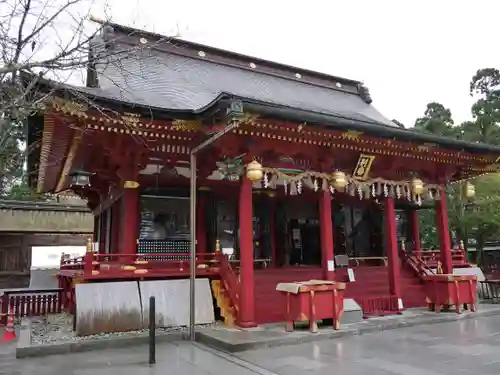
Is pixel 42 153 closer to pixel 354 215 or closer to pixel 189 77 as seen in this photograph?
pixel 189 77

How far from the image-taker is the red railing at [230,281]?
9.18 m

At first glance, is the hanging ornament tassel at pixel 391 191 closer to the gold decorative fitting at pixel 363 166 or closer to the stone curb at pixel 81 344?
the gold decorative fitting at pixel 363 166

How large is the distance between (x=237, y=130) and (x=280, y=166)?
193cm

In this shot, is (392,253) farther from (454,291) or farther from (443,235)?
(443,235)

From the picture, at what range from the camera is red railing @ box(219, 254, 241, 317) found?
918 cm

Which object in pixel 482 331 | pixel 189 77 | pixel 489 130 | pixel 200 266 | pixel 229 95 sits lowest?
pixel 482 331

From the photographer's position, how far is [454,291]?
33.9 ft

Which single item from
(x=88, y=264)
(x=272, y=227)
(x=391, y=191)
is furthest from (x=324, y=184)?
(x=88, y=264)

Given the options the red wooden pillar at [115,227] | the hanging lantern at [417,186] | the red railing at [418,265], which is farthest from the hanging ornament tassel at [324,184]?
the red wooden pillar at [115,227]

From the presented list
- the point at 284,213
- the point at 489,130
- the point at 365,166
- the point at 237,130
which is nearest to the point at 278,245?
the point at 284,213

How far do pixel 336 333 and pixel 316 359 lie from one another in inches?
70.3

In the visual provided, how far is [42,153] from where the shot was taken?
1070cm

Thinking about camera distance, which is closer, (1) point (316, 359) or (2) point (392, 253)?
(1) point (316, 359)

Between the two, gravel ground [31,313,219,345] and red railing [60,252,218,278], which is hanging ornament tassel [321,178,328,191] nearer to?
red railing [60,252,218,278]
